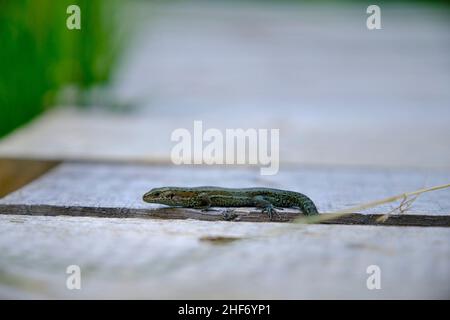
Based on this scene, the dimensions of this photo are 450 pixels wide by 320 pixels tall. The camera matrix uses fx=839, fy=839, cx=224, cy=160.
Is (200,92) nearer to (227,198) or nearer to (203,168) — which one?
(203,168)

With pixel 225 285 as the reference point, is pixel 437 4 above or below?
above

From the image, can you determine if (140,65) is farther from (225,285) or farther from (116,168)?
(225,285)

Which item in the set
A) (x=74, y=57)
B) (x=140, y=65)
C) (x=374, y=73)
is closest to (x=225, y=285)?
(x=74, y=57)

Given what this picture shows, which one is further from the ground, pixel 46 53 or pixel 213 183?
pixel 46 53

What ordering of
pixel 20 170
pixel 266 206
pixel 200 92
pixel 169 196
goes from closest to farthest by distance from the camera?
pixel 266 206, pixel 169 196, pixel 20 170, pixel 200 92

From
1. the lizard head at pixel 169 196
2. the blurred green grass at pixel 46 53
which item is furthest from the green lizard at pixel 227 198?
the blurred green grass at pixel 46 53

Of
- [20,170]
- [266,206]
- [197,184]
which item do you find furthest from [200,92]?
[266,206]
